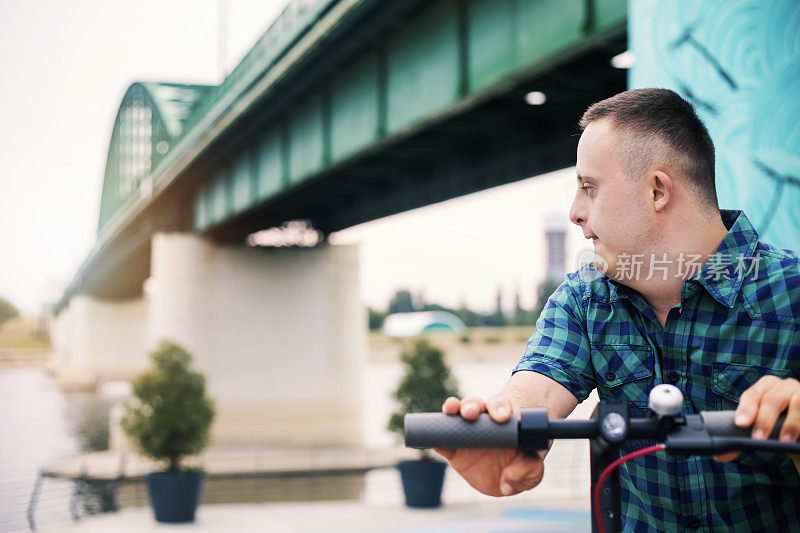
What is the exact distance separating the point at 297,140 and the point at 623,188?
1826cm

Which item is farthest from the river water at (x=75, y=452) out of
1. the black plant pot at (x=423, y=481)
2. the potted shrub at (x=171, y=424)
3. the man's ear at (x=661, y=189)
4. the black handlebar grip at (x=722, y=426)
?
the potted shrub at (x=171, y=424)

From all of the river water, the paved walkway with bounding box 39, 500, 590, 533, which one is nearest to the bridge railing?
the river water

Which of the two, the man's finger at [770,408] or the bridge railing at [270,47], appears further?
the bridge railing at [270,47]

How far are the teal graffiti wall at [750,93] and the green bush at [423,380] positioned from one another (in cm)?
1155

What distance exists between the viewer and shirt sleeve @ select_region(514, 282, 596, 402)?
2.35 metres

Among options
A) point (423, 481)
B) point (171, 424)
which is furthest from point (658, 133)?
point (171, 424)

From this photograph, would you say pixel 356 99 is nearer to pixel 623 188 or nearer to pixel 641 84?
pixel 641 84

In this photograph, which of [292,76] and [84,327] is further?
[84,327]

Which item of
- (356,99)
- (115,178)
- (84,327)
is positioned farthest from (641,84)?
(84,327)

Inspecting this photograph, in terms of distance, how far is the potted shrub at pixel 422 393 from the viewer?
14.9 m

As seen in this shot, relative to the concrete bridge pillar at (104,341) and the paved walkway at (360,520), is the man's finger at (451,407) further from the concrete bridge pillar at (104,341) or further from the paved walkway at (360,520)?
the concrete bridge pillar at (104,341)

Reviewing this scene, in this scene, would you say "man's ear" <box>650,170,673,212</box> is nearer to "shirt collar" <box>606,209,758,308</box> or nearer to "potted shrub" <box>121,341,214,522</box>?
"shirt collar" <box>606,209,758,308</box>

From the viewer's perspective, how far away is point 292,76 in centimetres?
1697

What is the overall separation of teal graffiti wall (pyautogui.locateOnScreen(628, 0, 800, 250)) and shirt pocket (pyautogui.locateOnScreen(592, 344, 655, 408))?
2.46 m
